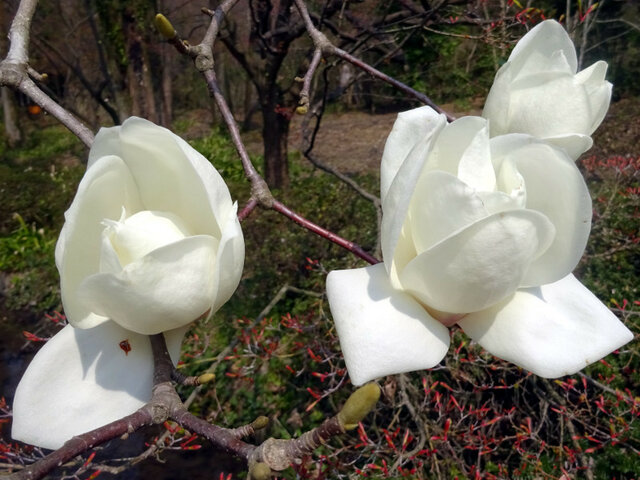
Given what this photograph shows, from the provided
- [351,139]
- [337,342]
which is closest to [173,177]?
[337,342]

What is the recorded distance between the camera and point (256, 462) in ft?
1.43

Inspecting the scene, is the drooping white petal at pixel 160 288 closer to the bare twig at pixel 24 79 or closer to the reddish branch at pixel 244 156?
the reddish branch at pixel 244 156

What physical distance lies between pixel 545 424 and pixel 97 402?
186 cm

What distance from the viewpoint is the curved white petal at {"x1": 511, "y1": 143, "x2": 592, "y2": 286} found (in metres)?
0.51

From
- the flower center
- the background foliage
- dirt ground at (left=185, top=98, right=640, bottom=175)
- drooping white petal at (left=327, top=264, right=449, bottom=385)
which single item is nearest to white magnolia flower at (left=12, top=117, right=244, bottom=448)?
the flower center

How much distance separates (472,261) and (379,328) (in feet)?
0.35

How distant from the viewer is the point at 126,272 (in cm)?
46

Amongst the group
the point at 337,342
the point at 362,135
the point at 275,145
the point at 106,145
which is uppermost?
the point at 106,145

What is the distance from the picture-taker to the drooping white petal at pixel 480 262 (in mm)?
470

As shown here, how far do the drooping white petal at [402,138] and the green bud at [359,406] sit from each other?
0.21 m

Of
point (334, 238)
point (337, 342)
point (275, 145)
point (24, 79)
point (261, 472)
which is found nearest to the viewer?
point (261, 472)

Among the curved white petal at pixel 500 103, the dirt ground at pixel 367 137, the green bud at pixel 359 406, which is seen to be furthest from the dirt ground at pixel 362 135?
the green bud at pixel 359 406

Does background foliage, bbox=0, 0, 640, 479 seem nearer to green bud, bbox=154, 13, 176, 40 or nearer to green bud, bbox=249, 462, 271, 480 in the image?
green bud, bbox=249, 462, 271, 480

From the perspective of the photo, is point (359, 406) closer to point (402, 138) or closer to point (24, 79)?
point (402, 138)
